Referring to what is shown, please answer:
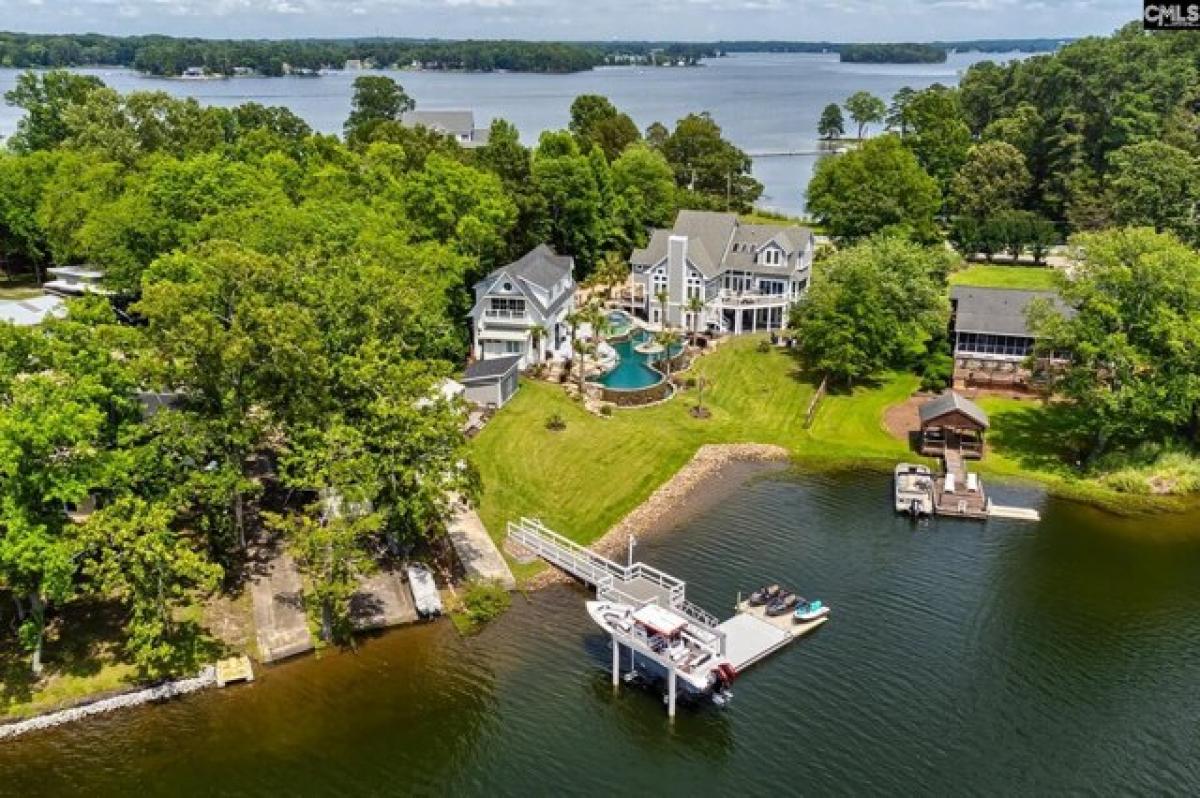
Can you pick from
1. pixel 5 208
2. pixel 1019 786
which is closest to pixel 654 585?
pixel 1019 786

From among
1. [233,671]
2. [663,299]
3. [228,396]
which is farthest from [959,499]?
[228,396]

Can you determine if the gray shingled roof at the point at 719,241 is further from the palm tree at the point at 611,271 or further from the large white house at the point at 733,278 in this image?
the palm tree at the point at 611,271

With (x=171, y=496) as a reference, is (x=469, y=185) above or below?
above

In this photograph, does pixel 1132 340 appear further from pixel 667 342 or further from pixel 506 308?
pixel 506 308

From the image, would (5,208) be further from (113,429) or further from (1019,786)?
(1019,786)

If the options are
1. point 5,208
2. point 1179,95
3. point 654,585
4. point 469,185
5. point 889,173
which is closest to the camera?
point 654,585

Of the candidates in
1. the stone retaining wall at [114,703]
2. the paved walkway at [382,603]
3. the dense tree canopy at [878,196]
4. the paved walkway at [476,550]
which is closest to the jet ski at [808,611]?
the paved walkway at [476,550]
